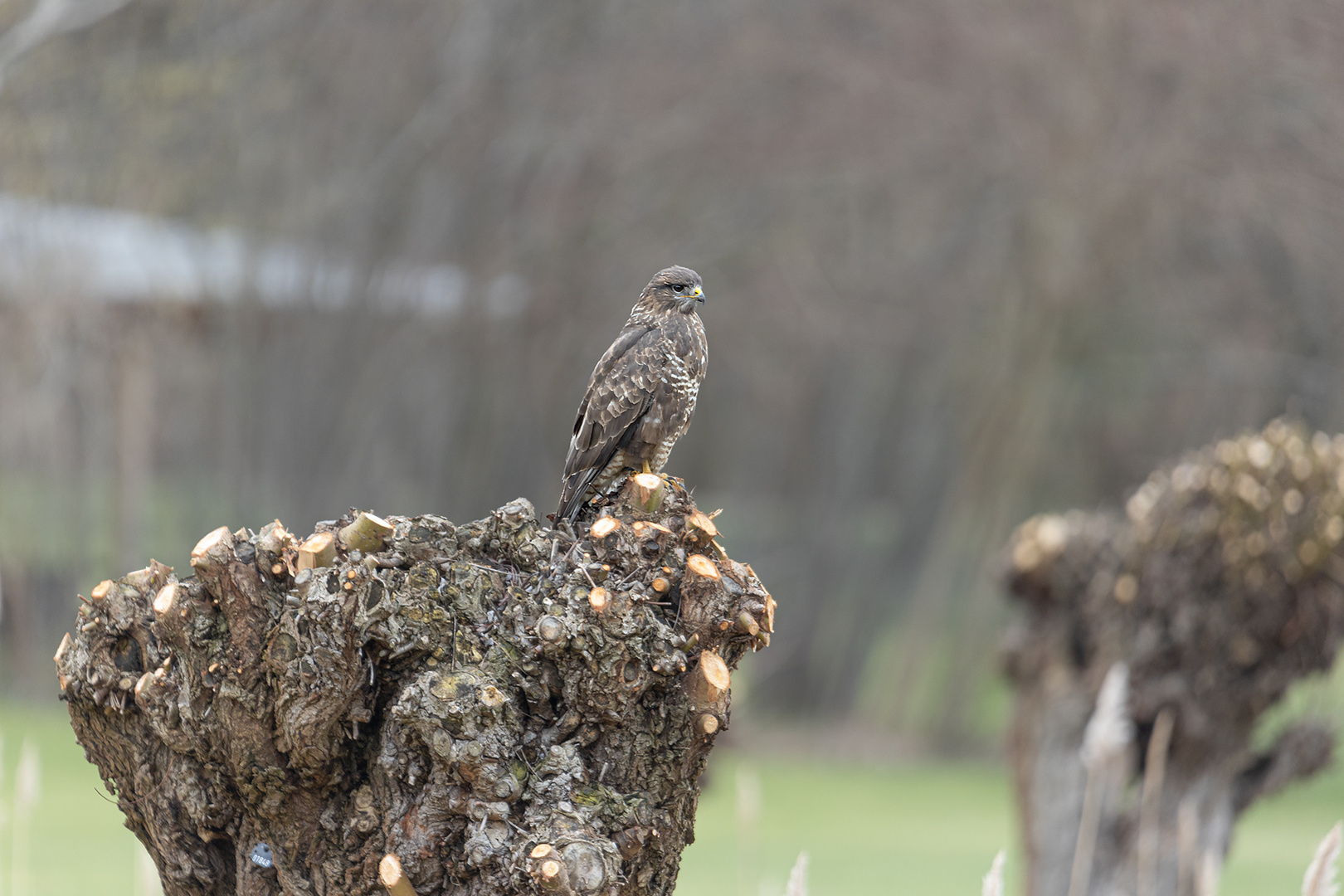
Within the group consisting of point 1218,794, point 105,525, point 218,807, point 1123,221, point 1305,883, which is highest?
point 1123,221

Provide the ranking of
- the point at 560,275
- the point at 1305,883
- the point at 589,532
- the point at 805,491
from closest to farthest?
the point at 1305,883, the point at 589,532, the point at 560,275, the point at 805,491

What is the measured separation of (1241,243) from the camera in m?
10.4

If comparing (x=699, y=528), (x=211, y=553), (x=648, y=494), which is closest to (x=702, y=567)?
(x=699, y=528)

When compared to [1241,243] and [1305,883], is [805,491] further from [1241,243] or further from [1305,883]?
[1305,883]

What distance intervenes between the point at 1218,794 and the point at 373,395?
24.0 feet

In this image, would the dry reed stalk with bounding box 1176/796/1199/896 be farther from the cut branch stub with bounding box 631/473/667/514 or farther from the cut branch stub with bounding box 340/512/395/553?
the cut branch stub with bounding box 340/512/395/553

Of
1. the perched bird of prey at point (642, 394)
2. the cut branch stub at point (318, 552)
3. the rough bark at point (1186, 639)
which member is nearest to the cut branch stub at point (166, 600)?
the cut branch stub at point (318, 552)

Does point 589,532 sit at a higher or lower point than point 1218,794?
lower

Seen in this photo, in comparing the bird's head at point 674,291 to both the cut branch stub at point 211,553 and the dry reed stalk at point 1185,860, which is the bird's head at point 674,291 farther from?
the dry reed stalk at point 1185,860

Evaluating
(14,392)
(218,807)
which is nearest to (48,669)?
(14,392)

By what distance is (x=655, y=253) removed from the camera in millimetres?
11172

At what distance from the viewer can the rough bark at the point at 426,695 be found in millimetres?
1908

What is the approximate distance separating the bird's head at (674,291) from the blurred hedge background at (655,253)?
6.09 metres

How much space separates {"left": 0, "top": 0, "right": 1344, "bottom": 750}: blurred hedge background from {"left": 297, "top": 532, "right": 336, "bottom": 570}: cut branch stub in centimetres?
687
